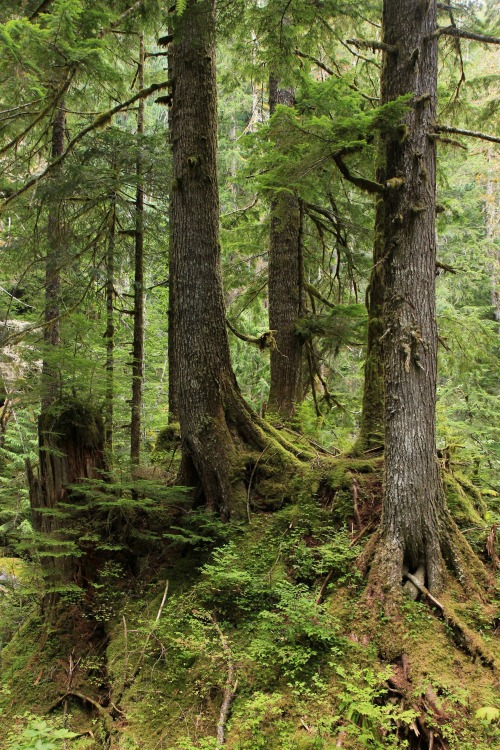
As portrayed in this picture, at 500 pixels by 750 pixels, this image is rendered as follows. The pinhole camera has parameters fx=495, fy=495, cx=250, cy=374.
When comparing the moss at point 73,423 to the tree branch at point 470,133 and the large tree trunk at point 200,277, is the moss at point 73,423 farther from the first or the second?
the tree branch at point 470,133

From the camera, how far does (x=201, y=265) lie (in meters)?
5.74

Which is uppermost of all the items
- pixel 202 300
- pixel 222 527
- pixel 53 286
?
pixel 53 286

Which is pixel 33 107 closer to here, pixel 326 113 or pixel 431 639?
pixel 326 113

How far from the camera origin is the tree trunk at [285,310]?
8352 mm

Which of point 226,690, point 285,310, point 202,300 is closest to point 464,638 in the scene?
point 226,690

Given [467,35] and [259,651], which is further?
[467,35]

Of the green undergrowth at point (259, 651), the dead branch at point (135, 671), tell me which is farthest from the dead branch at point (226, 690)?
the dead branch at point (135, 671)

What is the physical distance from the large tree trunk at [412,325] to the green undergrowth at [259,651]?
488mm

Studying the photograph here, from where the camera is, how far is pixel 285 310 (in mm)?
8445

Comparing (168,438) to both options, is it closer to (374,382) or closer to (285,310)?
(285,310)

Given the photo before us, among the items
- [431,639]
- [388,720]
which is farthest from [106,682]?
[431,639]

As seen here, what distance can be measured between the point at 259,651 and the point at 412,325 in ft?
9.56

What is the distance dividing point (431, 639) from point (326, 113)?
15.4 feet

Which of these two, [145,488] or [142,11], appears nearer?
[145,488]
